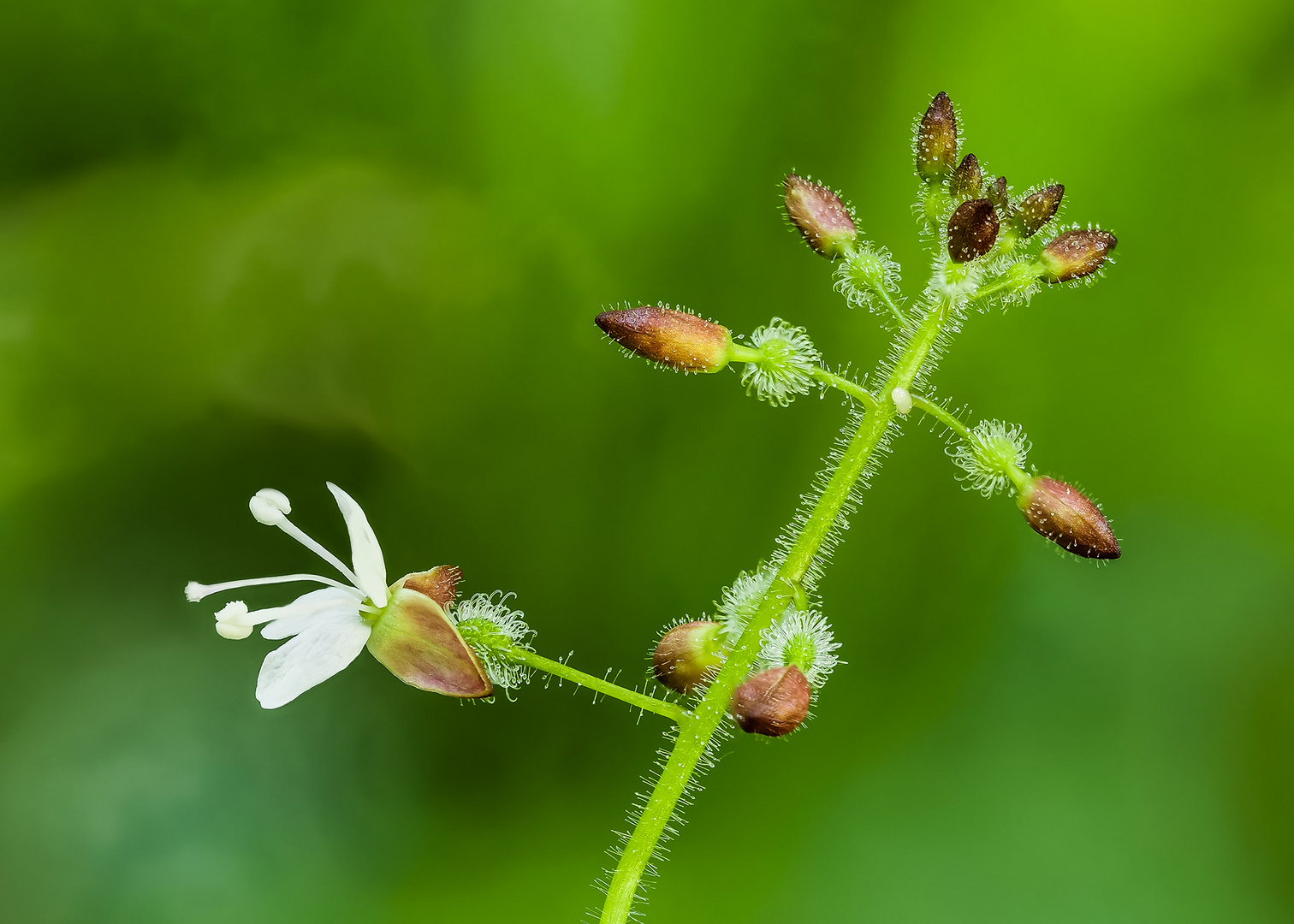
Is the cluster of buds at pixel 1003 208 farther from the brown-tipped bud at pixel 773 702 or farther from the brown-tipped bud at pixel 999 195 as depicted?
the brown-tipped bud at pixel 773 702

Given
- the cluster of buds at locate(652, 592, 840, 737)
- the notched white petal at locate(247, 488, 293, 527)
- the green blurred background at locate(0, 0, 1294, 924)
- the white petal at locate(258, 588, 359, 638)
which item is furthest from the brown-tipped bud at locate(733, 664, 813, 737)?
the green blurred background at locate(0, 0, 1294, 924)

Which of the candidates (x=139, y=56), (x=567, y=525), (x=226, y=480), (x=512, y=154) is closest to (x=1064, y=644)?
(x=567, y=525)

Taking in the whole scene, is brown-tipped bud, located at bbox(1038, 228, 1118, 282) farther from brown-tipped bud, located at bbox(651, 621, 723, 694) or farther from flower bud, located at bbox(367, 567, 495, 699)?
flower bud, located at bbox(367, 567, 495, 699)

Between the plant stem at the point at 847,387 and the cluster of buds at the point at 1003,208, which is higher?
the cluster of buds at the point at 1003,208


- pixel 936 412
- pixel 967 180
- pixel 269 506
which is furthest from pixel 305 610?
pixel 967 180

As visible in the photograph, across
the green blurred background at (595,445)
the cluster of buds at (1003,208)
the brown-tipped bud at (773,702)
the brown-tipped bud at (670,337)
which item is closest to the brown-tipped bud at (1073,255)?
the cluster of buds at (1003,208)

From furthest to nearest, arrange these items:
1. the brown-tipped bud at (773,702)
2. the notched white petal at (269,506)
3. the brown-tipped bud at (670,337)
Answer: the notched white petal at (269,506) → the brown-tipped bud at (670,337) → the brown-tipped bud at (773,702)

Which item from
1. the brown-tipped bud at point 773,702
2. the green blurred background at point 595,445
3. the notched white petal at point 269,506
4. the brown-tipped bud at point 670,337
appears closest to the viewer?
the brown-tipped bud at point 773,702

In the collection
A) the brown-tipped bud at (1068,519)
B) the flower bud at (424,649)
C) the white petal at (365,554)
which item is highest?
the brown-tipped bud at (1068,519)

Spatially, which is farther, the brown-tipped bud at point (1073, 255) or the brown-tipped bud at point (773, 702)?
the brown-tipped bud at point (1073, 255)
